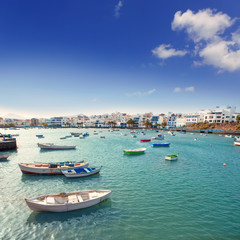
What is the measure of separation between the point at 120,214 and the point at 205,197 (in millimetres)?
10140

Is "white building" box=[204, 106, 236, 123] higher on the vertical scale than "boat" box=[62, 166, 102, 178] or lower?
higher

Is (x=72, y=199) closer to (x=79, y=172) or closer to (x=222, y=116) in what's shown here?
(x=79, y=172)

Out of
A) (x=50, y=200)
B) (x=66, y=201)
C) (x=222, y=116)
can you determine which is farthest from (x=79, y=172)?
(x=222, y=116)

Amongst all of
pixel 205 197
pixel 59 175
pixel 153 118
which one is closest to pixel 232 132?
pixel 153 118

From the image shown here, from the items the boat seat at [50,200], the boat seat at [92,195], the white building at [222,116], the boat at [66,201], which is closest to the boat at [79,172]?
the boat at [66,201]

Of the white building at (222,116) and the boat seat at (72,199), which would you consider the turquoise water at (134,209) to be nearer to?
the boat seat at (72,199)

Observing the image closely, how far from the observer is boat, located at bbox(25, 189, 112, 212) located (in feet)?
41.4

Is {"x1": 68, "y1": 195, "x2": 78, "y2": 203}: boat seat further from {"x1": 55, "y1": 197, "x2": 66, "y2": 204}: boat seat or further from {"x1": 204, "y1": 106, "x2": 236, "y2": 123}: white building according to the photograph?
{"x1": 204, "y1": 106, "x2": 236, "y2": 123}: white building

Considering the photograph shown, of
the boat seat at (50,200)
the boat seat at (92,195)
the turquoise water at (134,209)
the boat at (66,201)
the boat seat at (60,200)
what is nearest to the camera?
the turquoise water at (134,209)

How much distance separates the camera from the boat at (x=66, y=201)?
1263cm

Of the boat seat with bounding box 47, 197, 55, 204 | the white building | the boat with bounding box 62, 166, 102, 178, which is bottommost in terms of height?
the boat with bounding box 62, 166, 102, 178

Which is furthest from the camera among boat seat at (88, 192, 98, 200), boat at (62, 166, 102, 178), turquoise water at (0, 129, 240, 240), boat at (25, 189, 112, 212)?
boat at (62, 166, 102, 178)

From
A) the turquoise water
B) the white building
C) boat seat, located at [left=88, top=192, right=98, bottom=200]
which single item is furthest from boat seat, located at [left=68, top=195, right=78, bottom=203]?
the white building

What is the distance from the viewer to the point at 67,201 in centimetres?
1362
